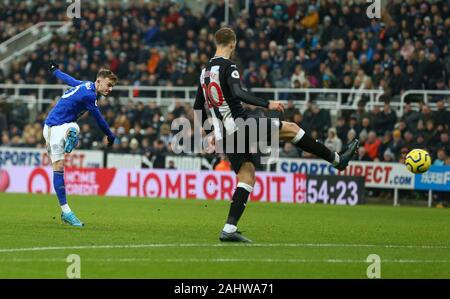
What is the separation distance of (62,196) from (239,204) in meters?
3.59

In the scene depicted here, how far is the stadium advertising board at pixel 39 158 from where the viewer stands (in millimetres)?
29016

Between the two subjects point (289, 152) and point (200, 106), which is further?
point (289, 152)

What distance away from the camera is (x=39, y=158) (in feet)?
97.2

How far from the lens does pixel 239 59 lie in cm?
3048

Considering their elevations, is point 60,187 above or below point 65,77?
below

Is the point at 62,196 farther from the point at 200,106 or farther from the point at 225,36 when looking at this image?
the point at 225,36

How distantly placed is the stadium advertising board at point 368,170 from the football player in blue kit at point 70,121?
39.7 ft

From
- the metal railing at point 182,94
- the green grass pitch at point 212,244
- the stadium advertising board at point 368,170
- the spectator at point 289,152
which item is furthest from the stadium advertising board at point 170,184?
the green grass pitch at point 212,244

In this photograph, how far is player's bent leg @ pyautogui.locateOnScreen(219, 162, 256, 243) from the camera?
1202 centimetres

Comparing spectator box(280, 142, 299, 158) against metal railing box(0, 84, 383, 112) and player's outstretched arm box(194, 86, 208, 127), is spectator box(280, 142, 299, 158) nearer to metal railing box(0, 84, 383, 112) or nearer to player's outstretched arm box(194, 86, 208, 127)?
metal railing box(0, 84, 383, 112)

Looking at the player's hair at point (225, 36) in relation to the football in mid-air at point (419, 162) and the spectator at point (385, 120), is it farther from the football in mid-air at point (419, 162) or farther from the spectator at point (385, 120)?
the spectator at point (385, 120)

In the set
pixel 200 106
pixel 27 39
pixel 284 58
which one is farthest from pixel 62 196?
pixel 27 39
